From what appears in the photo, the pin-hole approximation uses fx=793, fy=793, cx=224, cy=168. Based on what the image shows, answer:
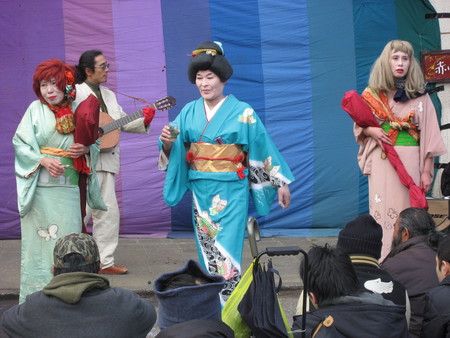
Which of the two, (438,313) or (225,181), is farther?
(225,181)

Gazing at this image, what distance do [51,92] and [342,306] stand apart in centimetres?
291

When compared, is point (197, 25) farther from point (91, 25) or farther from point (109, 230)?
point (109, 230)

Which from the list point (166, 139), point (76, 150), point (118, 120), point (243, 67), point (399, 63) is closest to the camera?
point (166, 139)

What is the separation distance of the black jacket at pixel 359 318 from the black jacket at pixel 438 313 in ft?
0.95

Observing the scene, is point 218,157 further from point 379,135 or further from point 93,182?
point 379,135

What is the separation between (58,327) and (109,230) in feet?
11.9

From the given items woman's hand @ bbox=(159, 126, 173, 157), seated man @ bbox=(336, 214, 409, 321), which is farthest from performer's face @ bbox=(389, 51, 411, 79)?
seated man @ bbox=(336, 214, 409, 321)

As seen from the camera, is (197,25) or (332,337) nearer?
(332,337)

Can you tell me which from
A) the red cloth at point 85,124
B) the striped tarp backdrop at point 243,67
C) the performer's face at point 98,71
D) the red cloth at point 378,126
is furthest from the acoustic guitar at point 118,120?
the red cloth at point 378,126

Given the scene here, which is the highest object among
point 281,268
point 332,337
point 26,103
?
point 26,103

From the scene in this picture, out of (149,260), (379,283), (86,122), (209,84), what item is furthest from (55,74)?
(379,283)

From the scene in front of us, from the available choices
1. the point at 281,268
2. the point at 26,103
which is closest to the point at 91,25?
the point at 26,103

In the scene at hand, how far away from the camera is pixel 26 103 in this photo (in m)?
7.62

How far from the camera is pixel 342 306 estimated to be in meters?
3.03
